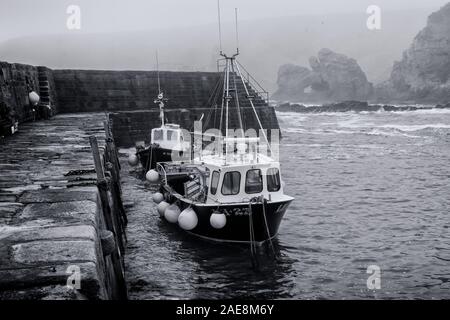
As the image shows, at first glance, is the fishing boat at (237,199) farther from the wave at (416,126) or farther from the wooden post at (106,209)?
the wave at (416,126)

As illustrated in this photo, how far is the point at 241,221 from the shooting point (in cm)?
1080

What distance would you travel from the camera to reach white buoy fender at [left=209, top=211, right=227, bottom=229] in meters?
10.5

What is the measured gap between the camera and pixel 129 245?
11.8 meters

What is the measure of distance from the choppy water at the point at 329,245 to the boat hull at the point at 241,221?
1.11ft

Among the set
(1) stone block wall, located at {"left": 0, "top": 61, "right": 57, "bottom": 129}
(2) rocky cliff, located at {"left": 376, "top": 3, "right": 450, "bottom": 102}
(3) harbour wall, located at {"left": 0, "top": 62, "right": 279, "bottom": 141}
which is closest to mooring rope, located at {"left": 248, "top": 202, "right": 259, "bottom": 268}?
(1) stone block wall, located at {"left": 0, "top": 61, "right": 57, "bottom": 129}

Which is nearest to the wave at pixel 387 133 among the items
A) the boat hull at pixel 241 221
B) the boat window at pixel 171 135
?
the boat window at pixel 171 135

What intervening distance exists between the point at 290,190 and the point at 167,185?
232 inches

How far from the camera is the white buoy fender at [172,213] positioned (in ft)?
40.9

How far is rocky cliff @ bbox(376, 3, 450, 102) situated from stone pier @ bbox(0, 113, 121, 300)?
62.9 meters

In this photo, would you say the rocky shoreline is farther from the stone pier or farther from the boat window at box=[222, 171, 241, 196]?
the stone pier

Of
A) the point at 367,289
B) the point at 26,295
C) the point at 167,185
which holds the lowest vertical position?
the point at 367,289
